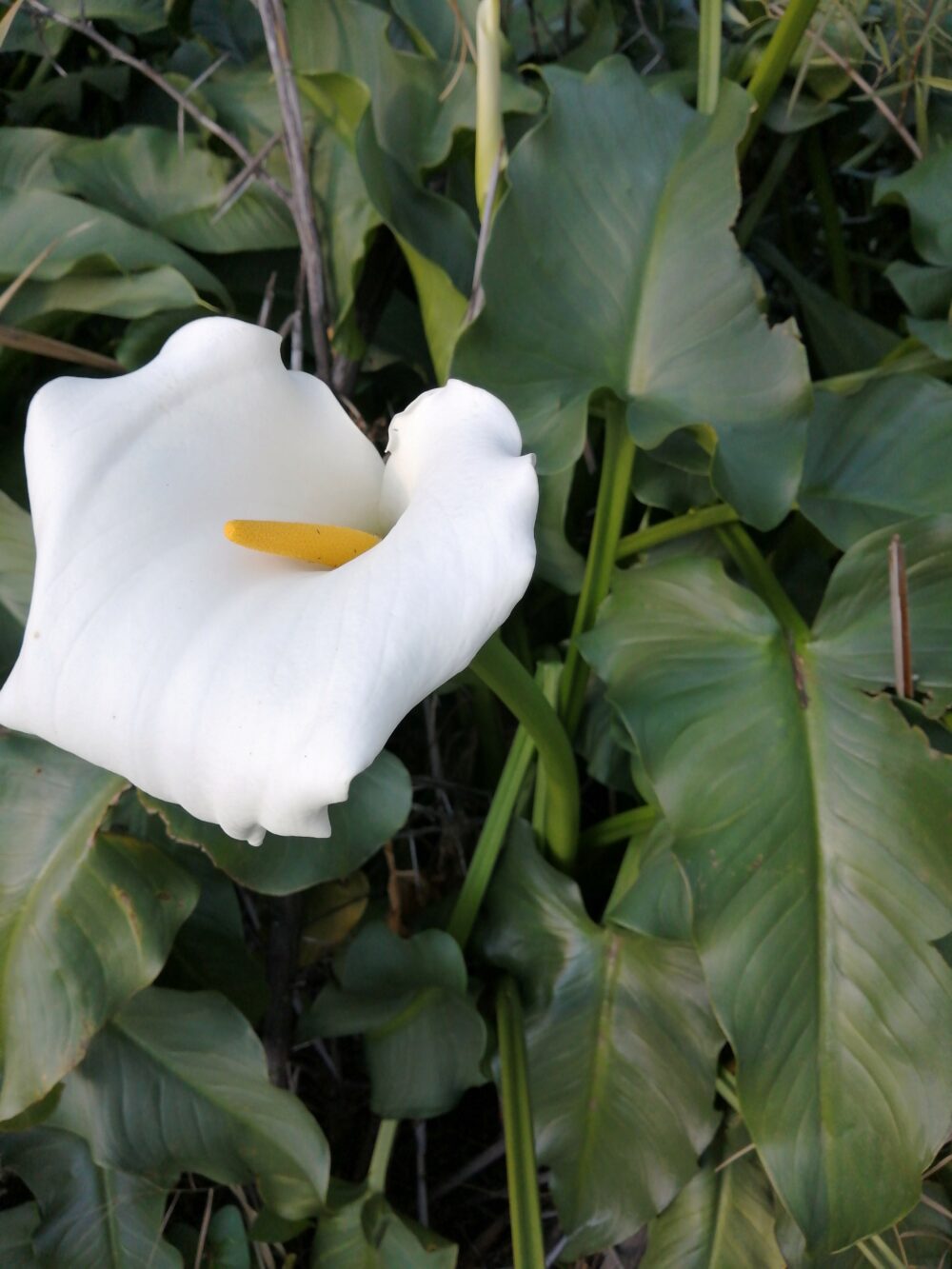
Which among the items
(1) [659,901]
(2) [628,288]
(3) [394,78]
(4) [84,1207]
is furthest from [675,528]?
(4) [84,1207]

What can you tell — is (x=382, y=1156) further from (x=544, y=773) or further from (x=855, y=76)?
(x=855, y=76)

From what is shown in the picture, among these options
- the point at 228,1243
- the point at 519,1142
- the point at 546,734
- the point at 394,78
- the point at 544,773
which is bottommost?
the point at 228,1243

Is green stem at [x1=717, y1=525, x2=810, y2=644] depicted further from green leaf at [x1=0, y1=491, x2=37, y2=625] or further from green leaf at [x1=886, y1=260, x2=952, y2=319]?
green leaf at [x1=0, y1=491, x2=37, y2=625]

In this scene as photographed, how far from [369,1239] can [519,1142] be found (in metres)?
0.12

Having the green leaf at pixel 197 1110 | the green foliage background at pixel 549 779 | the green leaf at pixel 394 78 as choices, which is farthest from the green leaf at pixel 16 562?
the green leaf at pixel 394 78

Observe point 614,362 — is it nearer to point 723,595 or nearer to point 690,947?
point 723,595

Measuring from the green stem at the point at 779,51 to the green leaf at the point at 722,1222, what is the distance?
689 millimetres

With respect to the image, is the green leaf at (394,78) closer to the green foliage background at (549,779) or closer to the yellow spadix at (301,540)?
the green foliage background at (549,779)

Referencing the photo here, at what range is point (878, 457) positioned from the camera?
65 centimetres

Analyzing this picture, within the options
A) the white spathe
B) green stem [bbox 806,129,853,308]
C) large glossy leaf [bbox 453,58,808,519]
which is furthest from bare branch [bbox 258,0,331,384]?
green stem [bbox 806,129,853,308]

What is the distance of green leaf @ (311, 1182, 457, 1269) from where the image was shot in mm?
587

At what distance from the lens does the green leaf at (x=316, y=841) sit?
1.75 feet

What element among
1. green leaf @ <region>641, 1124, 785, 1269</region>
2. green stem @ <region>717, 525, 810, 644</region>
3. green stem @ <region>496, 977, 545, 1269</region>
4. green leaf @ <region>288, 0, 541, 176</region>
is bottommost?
green leaf @ <region>641, 1124, 785, 1269</region>

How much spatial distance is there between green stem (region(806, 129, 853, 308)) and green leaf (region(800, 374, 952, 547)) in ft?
1.03
